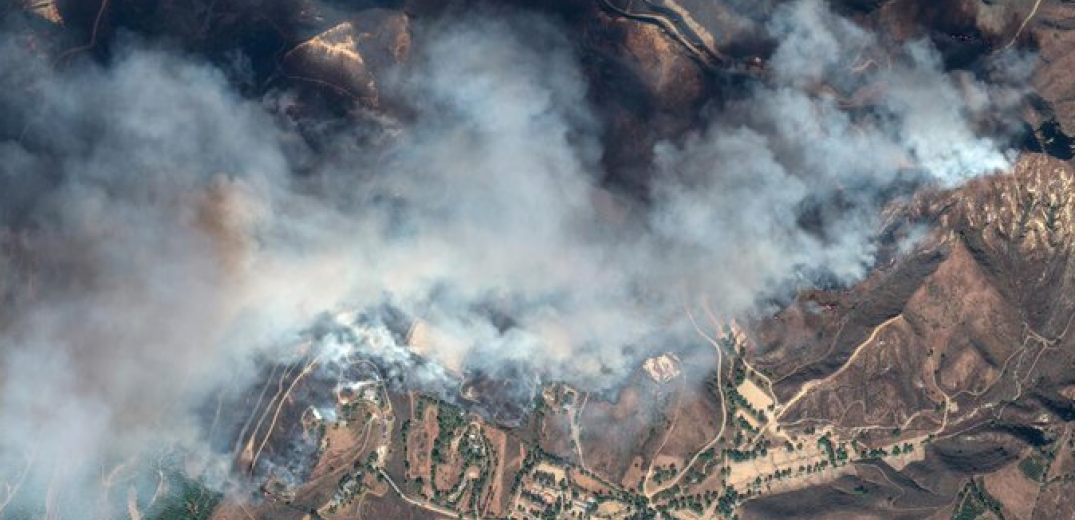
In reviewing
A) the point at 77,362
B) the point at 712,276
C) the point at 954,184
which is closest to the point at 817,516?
the point at 712,276

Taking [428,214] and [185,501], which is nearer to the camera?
[428,214]

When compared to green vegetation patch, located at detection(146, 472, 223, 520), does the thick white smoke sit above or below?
above

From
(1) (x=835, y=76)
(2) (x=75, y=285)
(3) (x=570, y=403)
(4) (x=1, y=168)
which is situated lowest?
(3) (x=570, y=403)

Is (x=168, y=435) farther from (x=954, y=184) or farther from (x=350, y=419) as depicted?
(x=954, y=184)

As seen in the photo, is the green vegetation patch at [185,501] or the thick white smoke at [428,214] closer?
the thick white smoke at [428,214]

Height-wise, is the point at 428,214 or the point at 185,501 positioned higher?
the point at 428,214

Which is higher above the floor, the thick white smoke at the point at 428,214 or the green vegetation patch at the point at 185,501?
the thick white smoke at the point at 428,214

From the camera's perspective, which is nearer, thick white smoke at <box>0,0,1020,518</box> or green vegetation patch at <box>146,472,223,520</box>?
thick white smoke at <box>0,0,1020,518</box>

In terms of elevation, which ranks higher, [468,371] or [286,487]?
[468,371]
